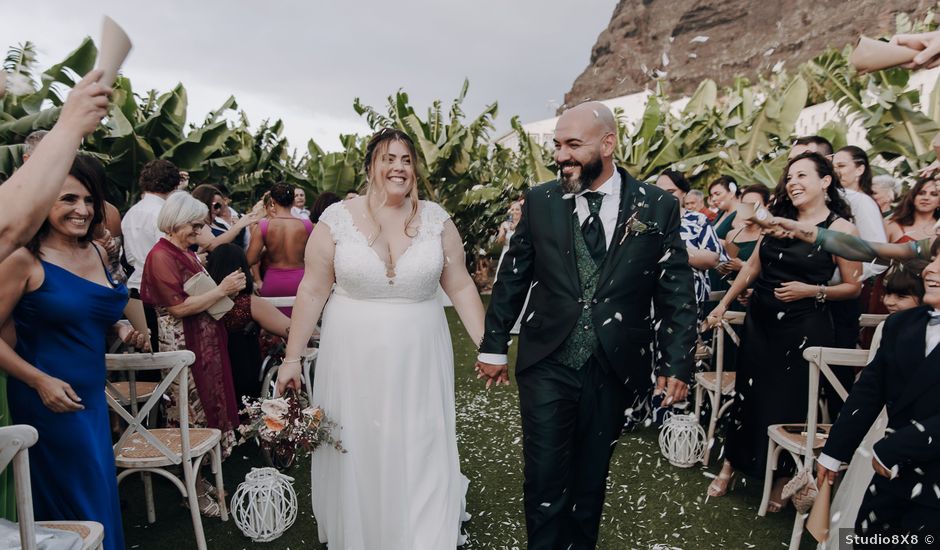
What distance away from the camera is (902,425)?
2451 mm

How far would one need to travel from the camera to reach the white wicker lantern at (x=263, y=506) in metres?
3.70

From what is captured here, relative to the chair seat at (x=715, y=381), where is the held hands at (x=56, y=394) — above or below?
above

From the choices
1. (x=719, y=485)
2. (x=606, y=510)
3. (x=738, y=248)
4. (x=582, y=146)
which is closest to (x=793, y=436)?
(x=719, y=485)

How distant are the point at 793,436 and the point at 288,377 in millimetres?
3119

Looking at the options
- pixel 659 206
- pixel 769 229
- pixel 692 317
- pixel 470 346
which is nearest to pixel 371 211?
pixel 659 206

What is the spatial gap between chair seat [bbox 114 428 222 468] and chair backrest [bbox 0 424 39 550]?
1360mm

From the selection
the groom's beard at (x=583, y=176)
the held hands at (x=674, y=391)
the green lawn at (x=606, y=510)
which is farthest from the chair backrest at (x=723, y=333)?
the groom's beard at (x=583, y=176)

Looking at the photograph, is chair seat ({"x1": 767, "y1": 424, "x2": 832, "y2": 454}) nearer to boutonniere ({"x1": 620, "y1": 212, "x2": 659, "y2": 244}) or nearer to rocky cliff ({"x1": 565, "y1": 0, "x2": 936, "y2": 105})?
boutonniere ({"x1": 620, "y1": 212, "x2": 659, "y2": 244})

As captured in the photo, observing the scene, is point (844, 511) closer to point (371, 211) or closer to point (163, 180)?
point (371, 211)

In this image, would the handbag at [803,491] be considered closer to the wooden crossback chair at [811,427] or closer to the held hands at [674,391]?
the wooden crossback chair at [811,427]

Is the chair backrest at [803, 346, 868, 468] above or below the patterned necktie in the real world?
below

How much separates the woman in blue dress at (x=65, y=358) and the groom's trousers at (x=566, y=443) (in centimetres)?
203

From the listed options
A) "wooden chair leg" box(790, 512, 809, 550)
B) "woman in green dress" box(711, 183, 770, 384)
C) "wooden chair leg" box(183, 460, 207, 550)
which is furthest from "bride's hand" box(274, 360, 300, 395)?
"woman in green dress" box(711, 183, 770, 384)

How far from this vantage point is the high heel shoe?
14.9ft
